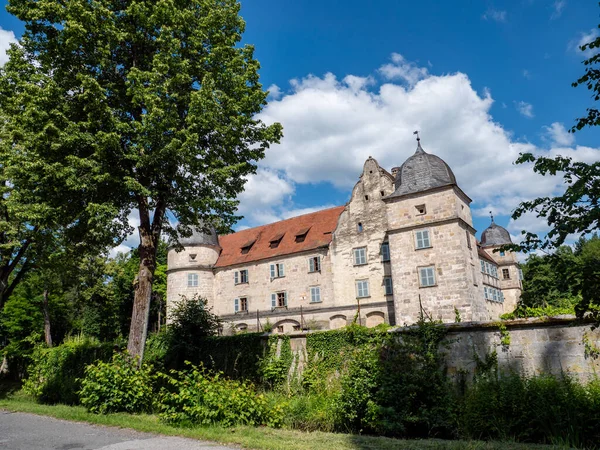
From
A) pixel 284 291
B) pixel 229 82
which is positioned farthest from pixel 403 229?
pixel 229 82

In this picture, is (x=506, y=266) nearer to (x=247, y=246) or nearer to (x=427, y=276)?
(x=427, y=276)

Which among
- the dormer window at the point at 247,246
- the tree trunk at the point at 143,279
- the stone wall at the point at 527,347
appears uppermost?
the dormer window at the point at 247,246

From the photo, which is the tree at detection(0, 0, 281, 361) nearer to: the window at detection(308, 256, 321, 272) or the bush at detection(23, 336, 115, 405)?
the bush at detection(23, 336, 115, 405)

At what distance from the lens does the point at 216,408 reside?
8797 millimetres

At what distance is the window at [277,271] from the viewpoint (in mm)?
34719

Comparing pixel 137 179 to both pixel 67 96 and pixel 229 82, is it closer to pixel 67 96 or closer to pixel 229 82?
pixel 67 96

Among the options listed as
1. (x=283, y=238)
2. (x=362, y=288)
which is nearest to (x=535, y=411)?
(x=362, y=288)

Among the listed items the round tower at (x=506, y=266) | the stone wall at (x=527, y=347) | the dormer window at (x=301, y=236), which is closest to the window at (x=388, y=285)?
the dormer window at (x=301, y=236)

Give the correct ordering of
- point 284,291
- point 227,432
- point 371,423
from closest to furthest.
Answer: point 227,432 < point 371,423 < point 284,291

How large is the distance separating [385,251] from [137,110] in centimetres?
2114

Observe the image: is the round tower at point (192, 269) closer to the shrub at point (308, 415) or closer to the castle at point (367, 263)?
the castle at point (367, 263)

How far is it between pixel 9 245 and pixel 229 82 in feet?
38.0

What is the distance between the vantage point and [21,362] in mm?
24672

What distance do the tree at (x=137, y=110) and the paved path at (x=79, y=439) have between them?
123 inches
